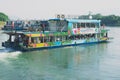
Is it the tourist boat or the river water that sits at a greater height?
the tourist boat

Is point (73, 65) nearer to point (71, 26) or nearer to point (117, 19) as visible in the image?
point (71, 26)

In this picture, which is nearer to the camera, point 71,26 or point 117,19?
point 71,26

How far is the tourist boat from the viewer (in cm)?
3094

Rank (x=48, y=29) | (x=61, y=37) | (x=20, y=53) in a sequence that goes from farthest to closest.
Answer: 1. (x=48, y=29)
2. (x=61, y=37)
3. (x=20, y=53)

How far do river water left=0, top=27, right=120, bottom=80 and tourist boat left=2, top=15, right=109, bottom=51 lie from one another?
93 cm

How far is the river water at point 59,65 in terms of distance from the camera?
70.3 ft

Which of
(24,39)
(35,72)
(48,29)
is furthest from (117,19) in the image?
(35,72)

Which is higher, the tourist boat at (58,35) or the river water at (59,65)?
the tourist boat at (58,35)

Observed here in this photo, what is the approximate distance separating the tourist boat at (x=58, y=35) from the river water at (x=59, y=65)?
93 centimetres

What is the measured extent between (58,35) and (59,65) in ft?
32.5

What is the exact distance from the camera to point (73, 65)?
25672mm

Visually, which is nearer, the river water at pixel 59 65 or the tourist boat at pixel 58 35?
the river water at pixel 59 65

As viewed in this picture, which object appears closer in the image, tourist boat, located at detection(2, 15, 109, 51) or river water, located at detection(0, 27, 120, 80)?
river water, located at detection(0, 27, 120, 80)

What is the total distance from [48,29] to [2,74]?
17639 millimetres
